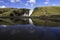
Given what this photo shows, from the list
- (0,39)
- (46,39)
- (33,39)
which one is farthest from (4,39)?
(46,39)

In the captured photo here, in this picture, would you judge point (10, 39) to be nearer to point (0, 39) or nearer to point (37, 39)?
point (0, 39)

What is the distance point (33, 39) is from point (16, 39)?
2.93 m

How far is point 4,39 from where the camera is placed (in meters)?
27.3

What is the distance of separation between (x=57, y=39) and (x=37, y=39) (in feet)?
11.3

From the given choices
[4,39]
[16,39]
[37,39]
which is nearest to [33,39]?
[37,39]

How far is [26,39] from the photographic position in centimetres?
2767

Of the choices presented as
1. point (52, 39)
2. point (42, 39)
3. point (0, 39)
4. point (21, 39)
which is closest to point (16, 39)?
point (21, 39)

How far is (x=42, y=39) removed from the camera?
1101 inches

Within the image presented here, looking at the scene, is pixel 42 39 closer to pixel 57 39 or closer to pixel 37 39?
pixel 37 39

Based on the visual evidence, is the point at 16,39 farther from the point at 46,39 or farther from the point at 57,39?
the point at 57,39

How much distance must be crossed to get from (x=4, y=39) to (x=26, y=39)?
3689mm

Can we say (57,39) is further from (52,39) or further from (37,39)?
(37,39)

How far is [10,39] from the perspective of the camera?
2748cm

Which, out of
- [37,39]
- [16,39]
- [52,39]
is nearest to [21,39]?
[16,39]
